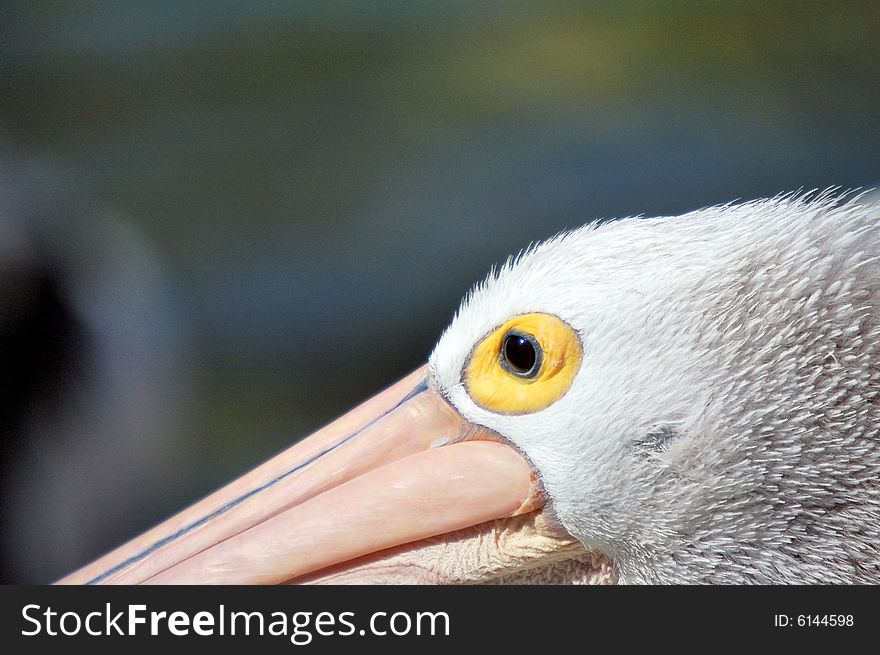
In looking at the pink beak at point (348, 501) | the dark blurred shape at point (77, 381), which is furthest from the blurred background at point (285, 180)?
the pink beak at point (348, 501)

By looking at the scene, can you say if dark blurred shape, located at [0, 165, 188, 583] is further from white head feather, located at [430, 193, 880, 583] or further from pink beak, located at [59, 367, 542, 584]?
white head feather, located at [430, 193, 880, 583]

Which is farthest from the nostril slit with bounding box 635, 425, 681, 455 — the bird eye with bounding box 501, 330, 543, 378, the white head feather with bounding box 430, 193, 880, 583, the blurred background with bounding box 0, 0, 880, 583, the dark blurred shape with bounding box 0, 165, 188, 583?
the dark blurred shape with bounding box 0, 165, 188, 583

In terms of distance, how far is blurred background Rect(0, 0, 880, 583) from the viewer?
195cm

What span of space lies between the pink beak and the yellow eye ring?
0.05 m

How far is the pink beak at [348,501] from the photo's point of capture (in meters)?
0.84

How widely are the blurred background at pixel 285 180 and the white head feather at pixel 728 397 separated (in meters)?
1.16

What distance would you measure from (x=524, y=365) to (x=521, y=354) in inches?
0.4

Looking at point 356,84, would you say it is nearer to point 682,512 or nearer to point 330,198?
point 330,198

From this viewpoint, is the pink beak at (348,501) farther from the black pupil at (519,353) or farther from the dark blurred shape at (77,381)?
the dark blurred shape at (77,381)

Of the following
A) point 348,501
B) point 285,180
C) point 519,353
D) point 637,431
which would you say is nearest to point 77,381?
point 285,180

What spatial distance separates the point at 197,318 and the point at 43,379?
1.31 ft

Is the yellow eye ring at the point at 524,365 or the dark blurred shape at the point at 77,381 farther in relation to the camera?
the dark blurred shape at the point at 77,381

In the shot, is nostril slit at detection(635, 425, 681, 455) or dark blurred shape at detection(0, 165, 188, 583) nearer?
nostril slit at detection(635, 425, 681, 455)

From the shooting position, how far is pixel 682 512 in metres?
0.76
